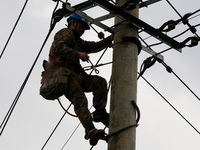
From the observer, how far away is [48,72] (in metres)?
5.65

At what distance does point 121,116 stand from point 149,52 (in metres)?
1.67

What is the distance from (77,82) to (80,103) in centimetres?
36

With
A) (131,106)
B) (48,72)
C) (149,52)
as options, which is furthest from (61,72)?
(149,52)

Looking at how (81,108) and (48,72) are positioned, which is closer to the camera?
(81,108)

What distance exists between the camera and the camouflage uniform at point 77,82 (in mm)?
5254

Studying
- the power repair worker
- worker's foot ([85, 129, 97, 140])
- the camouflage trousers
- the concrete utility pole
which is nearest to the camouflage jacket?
the power repair worker

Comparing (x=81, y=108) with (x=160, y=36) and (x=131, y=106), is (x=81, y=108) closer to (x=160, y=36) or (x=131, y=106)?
(x=131, y=106)

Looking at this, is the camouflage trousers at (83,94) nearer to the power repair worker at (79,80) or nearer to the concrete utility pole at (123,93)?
the power repair worker at (79,80)

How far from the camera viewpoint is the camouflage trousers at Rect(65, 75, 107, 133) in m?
5.17

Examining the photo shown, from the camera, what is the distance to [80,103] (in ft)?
17.3

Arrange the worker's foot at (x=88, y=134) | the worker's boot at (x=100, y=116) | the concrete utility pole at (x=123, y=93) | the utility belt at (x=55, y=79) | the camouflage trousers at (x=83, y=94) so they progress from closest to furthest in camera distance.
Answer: the concrete utility pole at (x=123, y=93), the worker's foot at (x=88, y=134), the camouflage trousers at (x=83, y=94), the utility belt at (x=55, y=79), the worker's boot at (x=100, y=116)

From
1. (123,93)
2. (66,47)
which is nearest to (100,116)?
(123,93)

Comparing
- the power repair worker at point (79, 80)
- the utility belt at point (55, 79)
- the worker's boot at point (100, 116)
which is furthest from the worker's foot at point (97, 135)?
the utility belt at point (55, 79)

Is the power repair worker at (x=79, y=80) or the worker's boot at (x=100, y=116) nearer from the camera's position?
the power repair worker at (x=79, y=80)
